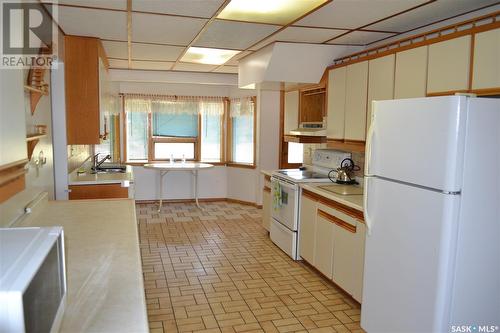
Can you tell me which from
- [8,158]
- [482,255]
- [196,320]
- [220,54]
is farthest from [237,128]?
[8,158]

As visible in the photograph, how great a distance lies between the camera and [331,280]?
3584 mm

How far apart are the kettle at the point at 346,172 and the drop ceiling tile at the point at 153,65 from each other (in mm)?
2850

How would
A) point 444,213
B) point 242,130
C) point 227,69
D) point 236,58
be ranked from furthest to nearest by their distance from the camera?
point 242,130, point 227,69, point 236,58, point 444,213

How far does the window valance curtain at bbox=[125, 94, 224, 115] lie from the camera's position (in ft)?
23.2

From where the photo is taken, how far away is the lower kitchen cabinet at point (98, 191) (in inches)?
153

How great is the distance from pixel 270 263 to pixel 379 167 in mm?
2067

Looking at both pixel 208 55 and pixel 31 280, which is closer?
pixel 31 280

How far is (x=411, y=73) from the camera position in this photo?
Answer: 121 inches

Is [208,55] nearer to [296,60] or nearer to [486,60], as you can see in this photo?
[296,60]

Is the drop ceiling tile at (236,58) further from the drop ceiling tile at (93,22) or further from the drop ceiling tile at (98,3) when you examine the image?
the drop ceiling tile at (98,3)

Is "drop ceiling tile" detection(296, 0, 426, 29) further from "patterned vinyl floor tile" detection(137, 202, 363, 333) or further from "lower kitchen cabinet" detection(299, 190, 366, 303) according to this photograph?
"patterned vinyl floor tile" detection(137, 202, 363, 333)

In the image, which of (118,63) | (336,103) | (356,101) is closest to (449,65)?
(356,101)

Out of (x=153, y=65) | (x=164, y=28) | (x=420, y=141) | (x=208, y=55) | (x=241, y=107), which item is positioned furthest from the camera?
(x=241, y=107)

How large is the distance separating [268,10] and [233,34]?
0.78 m
